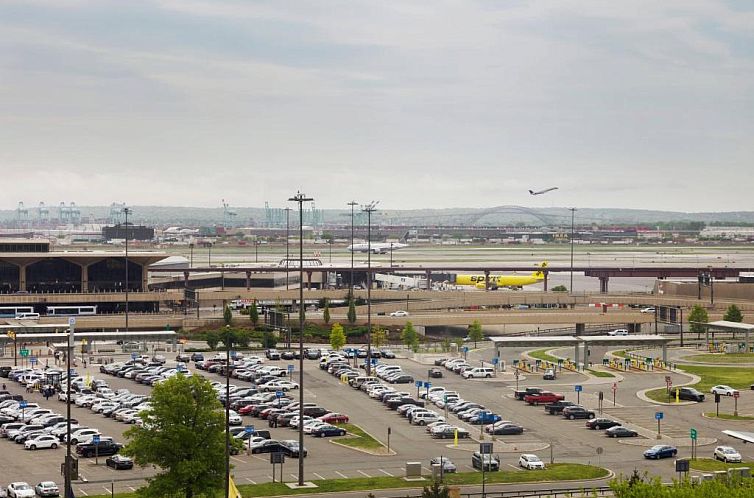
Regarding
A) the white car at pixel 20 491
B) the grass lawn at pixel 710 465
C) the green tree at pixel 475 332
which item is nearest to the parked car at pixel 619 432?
the grass lawn at pixel 710 465

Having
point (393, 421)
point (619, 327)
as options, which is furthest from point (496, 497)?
point (619, 327)

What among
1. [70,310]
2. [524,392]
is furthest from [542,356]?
[70,310]

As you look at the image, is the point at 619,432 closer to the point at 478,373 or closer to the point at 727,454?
the point at 727,454

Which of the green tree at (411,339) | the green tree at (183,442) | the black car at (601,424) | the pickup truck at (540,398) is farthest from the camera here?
the green tree at (411,339)

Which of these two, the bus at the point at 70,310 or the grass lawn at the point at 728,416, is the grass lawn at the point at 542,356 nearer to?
the grass lawn at the point at 728,416

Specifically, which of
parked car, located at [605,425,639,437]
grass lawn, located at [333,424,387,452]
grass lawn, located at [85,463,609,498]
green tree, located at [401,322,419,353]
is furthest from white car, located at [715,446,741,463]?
green tree, located at [401,322,419,353]

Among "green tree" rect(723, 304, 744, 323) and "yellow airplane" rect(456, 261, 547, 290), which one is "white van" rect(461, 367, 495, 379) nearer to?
"green tree" rect(723, 304, 744, 323)
